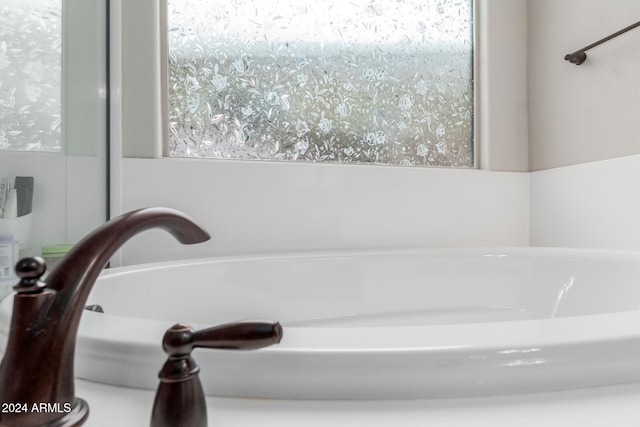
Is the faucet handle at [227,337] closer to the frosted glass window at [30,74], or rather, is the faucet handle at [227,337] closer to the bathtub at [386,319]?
the bathtub at [386,319]

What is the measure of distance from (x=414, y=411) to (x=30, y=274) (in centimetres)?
33

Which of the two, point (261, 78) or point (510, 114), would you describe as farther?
point (510, 114)

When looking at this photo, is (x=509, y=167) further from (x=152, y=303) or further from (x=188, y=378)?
(x=188, y=378)

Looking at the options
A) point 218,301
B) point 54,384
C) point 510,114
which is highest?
point 510,114

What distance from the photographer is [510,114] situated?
5.91ft

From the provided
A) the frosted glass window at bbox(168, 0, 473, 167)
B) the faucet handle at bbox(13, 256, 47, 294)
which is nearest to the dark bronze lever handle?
the faucet handle at bbox(13, 256, 47, 294)

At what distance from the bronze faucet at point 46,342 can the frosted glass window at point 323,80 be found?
1.17 m

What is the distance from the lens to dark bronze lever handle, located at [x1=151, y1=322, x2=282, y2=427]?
1.08 ft

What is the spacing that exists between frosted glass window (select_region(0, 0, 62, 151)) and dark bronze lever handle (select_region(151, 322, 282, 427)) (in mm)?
883

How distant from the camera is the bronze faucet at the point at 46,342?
1.10 ft

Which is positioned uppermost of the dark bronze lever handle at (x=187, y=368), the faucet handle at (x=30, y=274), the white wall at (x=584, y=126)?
the white wall at (x=584, y=126)

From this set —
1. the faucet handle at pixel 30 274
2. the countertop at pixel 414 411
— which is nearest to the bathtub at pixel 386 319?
the countertop at pixel 414 411

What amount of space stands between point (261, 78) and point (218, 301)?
803mm

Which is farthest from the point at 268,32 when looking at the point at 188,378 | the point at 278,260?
the point at 188,378
